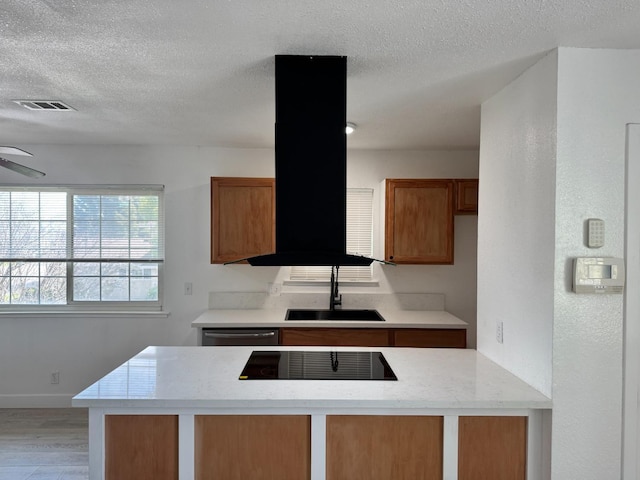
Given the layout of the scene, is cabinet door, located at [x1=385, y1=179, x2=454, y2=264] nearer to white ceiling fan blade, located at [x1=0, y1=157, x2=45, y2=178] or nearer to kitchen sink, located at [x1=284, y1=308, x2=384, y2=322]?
kitchen sink, located at [x1=284, y1=308, x2=384, y2=322]

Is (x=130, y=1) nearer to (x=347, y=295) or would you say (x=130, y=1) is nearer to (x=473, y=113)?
(x=473, y=113)

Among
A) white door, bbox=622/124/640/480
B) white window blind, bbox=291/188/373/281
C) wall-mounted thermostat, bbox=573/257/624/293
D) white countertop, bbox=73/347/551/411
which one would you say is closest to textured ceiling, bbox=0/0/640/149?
white door, bbox=622/124/640/480

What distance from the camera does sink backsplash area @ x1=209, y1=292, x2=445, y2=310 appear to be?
161 inches

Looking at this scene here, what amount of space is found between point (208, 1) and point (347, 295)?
10.0 ft

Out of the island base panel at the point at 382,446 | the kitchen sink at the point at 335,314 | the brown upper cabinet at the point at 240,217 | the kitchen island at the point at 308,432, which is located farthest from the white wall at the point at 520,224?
the brown upper cabinet at the point at 240,217

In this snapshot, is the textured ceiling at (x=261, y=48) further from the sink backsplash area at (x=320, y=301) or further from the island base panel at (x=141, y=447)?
the sink backsplash area at (x=320, y=301)

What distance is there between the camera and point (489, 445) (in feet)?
6.22

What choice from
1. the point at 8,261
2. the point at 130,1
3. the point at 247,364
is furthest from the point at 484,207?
the point at 8,261

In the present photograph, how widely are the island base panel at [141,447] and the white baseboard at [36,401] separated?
253cm

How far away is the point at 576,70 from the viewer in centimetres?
184

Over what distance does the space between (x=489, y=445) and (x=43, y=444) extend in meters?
3.28

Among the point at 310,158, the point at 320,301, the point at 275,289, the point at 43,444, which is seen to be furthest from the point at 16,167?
the point at 320,301

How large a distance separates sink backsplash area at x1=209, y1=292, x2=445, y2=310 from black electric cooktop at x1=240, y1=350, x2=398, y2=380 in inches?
61.7

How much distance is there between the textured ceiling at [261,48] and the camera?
155 cm
